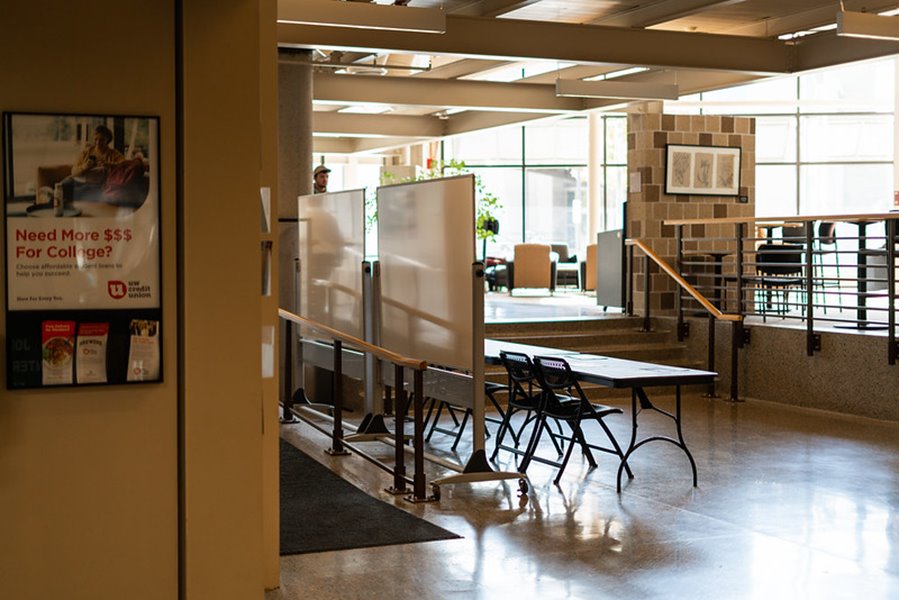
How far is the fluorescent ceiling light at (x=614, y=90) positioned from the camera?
452 inches

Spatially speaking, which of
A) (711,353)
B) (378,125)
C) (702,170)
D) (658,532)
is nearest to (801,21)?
(702,170)

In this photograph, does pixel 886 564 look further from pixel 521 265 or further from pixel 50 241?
pixel 521 265

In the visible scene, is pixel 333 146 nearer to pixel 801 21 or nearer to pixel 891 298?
pixel 801 21

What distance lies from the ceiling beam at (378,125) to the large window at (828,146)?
5933 millimetres

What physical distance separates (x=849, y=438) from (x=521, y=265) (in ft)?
32.0

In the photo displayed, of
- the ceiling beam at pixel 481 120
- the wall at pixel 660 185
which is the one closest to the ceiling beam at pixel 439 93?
the ceiling beam at pixel 481 120

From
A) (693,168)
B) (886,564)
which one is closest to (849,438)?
(886,564)

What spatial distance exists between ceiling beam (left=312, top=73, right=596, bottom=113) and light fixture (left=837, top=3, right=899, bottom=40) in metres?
6.19

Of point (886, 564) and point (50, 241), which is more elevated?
point (50, 241)

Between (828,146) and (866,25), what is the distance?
13089mm

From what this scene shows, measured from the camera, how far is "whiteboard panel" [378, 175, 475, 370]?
6.58m

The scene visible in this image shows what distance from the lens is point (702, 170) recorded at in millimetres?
13195

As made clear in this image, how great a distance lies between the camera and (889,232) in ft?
30.2

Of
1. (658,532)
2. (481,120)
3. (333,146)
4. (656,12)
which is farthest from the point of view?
(333,146)
